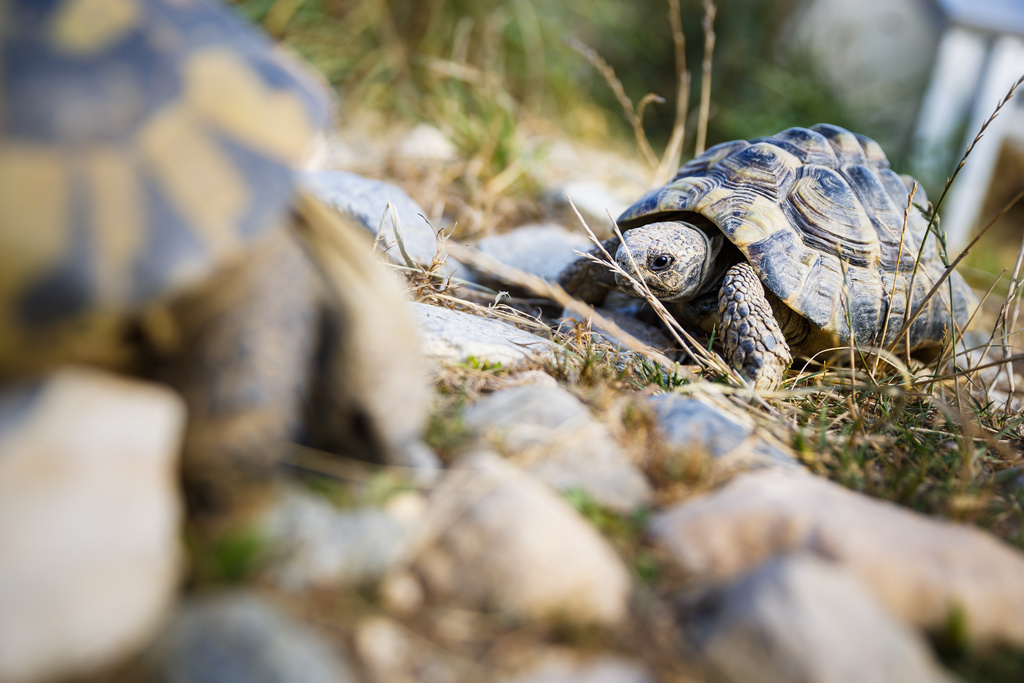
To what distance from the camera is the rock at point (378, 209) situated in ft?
8.32

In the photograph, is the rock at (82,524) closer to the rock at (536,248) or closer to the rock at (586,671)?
the rock at (586,671)

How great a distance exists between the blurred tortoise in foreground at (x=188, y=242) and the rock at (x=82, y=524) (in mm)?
81

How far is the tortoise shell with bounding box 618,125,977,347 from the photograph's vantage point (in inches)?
92.7

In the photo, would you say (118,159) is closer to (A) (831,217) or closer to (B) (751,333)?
(B) (751,333)

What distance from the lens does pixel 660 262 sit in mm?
2328

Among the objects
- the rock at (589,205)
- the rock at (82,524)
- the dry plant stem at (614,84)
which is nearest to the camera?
the rock at (82,524)

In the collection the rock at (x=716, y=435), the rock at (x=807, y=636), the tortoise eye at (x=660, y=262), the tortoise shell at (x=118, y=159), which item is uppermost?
the tortoise shell at (x=118, y=159)

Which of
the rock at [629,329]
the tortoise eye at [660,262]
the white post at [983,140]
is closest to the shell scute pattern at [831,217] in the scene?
the tortoise eye at [660,262]

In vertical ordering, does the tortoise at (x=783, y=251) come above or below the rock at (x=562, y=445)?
above

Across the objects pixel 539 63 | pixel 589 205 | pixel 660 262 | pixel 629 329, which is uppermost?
pixel 539 63

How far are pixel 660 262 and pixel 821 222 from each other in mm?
648

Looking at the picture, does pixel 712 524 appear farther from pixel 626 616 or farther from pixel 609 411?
pixel 609 411

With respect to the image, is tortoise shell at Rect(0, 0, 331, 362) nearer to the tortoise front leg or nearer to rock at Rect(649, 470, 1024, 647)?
rock at Rect(649, 470, 1024, 647)

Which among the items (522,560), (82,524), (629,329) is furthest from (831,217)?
(82,524)
